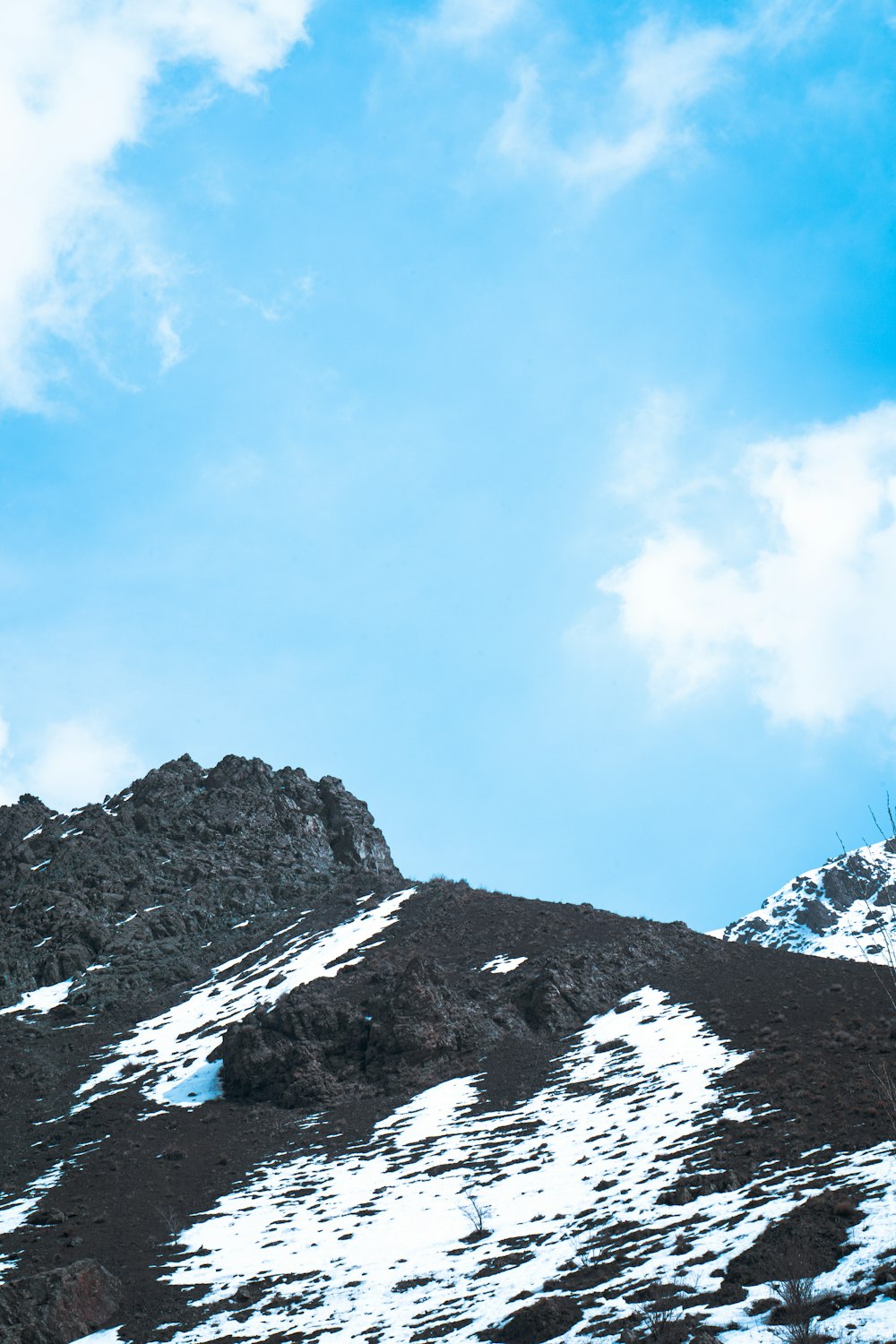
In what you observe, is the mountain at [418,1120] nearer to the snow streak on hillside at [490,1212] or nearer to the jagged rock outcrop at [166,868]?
the snow streak on hillside at [490,1212]

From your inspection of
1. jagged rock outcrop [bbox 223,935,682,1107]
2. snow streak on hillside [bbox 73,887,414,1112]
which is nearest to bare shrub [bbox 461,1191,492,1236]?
jagged rock outcrop [bbox 223,935,682,1107]

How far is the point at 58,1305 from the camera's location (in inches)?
792

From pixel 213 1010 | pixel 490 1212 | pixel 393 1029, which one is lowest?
pixel 490 1212

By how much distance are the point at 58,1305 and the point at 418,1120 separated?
49.9ft

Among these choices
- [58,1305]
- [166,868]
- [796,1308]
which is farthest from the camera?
[166,868]

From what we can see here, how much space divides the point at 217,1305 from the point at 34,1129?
22.4m

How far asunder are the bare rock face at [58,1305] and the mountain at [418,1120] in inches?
2.6

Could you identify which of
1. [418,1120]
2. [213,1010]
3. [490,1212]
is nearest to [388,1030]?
[418,1120]

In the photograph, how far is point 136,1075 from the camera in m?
42.9

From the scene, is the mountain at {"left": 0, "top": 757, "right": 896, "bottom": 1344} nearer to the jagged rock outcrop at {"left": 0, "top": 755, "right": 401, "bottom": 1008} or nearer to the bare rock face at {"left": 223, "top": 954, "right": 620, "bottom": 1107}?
the bare rock face at {"left": 223, "top": 954, "right": 620, "bottom": 1107}

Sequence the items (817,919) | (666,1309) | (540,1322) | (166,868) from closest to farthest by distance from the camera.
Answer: (666,1309), (540,1322), (166,868), (817,919)

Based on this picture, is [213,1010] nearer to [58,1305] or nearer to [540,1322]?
[58,1305]

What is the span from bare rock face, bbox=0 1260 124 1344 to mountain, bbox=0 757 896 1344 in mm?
65

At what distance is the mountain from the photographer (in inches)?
602
